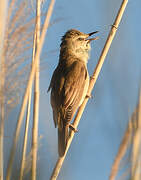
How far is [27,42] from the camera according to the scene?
201 cm

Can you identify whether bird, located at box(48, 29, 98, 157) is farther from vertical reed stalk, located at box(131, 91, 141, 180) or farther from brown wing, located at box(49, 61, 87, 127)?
vertical reed stalk, located at box(131, 91, 141, 180)

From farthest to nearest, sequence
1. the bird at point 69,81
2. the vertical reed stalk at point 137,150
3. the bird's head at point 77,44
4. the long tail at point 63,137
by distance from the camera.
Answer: the bird's head at point 77,44 < the bird at point 69,81 < the long tail at point 63,137 < the vertical reed stalk at point 137,150

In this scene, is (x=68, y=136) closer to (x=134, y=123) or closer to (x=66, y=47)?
(x=134, y=123)

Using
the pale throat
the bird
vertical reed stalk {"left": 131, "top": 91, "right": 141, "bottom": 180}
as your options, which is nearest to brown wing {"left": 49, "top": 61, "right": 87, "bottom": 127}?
the bird

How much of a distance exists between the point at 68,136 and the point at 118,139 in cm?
80

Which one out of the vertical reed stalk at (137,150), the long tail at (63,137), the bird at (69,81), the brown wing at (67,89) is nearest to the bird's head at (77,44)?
the bird at (69,81)

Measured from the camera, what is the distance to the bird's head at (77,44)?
3797 mm

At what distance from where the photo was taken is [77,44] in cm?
388

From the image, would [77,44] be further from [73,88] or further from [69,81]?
[73,88]

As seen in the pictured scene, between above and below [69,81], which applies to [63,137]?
below

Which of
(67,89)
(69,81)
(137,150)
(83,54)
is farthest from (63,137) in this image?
(83,54)

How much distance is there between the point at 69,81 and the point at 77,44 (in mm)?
618

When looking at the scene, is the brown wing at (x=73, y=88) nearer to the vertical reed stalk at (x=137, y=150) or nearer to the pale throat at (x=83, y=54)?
the pale throat at (x=83, y=54)

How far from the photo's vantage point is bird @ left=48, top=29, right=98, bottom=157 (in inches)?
123
